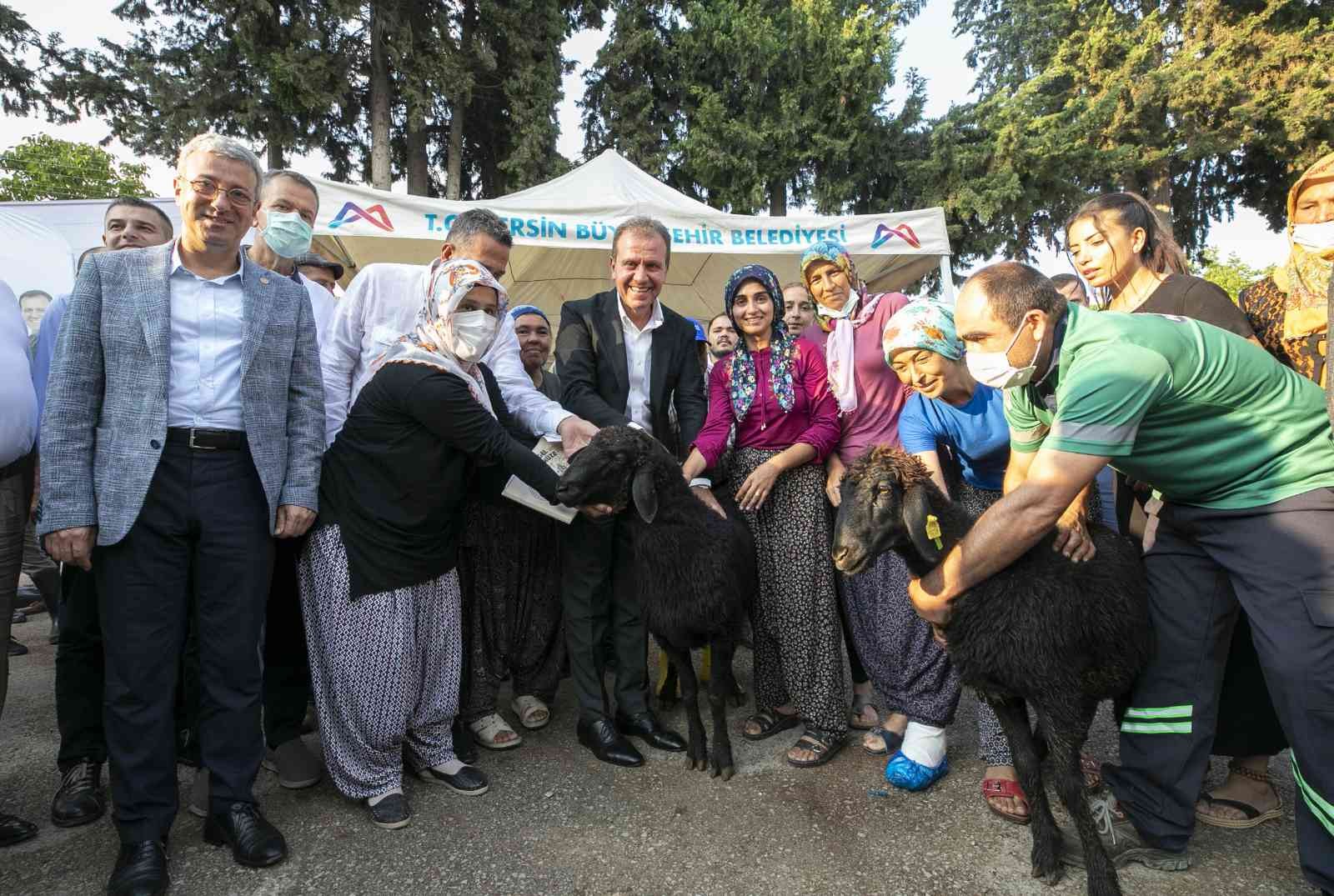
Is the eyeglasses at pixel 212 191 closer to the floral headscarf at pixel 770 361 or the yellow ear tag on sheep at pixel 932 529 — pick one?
the floral headscarf at pixel 770 361

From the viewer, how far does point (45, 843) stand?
2.80 m

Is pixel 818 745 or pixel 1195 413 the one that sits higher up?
pixel 1195 413

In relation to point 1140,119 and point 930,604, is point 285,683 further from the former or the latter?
point 1140,119

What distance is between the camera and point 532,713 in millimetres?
3920

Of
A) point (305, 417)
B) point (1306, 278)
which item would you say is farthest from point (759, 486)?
point (1306, 278)

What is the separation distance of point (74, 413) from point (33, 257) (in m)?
7.89

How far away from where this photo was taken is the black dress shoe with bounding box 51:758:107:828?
9.60ft

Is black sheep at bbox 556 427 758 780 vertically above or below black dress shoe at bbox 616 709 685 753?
above

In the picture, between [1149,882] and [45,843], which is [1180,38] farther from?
[45,843]

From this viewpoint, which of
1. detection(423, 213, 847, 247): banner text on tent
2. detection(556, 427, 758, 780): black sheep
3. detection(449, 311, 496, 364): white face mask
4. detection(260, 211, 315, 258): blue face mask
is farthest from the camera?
detection(423, 213, 847, 247): banner text on tent

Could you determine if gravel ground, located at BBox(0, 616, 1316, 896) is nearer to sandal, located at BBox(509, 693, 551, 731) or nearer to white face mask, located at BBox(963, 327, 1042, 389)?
sandal, located at BBox(509, 693, 551, 731)

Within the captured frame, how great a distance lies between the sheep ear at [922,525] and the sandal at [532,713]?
2420mm

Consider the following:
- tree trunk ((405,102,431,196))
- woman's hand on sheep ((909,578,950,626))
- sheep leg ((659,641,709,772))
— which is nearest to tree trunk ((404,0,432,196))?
tree trunk ((405,102,431,196))

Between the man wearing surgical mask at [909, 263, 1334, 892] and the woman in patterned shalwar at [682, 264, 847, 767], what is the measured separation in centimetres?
102
